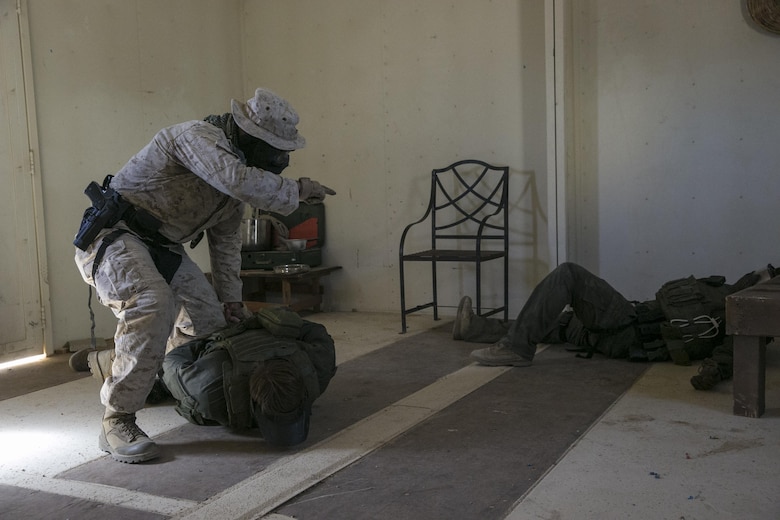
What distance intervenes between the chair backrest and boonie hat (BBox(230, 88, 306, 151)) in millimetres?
2321

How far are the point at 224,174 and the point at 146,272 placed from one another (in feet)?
1.50

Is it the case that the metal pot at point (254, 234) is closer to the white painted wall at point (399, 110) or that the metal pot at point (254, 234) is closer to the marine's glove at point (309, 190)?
the white painted wall at point (399, 110)

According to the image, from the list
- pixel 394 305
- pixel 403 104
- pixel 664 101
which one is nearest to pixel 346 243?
pixel 394 305

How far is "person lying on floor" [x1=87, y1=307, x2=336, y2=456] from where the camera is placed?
2.42 metres

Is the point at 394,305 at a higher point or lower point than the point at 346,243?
lower

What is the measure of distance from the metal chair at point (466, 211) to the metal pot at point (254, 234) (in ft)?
3.30

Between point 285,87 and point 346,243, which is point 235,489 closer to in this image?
point 346,243

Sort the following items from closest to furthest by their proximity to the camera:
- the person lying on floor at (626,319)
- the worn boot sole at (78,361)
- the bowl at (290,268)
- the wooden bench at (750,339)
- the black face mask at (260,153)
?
the wooden bench at (750,339)
the black face mask at (260,153)
the person lying on floor at (626,319)
the worn boot sole at (78,361)
the bowl at (290,268)

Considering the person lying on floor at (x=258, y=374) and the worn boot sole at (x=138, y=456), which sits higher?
the person lying on floor at (x=258, y=374)

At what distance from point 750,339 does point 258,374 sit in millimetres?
1723

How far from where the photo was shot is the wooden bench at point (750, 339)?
2.52m

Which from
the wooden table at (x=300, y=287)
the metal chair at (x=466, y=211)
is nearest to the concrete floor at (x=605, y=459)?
the metal chair at (x=466, y=211)

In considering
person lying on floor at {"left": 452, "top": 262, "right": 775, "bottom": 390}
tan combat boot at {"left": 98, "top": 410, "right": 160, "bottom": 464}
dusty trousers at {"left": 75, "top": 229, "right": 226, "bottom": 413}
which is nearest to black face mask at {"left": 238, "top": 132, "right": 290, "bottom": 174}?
dusty trousers at {"left": 75, "top": 229, "right": 226, "bottom": 413}

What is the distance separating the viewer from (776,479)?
6.73ft
